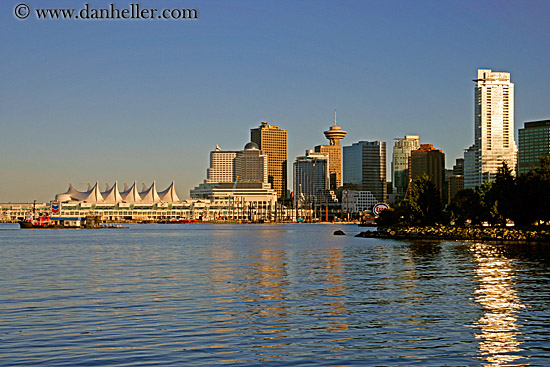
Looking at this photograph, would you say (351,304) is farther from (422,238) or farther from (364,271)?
(422,238)

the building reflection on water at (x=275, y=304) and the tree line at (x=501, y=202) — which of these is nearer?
the building reflection on water at (x=275, y=304)

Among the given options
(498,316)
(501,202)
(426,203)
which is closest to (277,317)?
(498,316)

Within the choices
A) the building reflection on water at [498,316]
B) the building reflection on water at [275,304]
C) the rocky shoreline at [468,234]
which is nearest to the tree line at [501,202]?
the rocky shoreline at [468,234]

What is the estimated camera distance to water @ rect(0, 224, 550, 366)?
1792 cm

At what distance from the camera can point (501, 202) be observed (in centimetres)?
8750

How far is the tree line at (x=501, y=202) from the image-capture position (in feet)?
274

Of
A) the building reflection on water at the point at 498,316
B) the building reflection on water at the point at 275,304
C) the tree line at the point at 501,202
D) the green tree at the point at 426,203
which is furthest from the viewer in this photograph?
the green tree at the point at 426,203

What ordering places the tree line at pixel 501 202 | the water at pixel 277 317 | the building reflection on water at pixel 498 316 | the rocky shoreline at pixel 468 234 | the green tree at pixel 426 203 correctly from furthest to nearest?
the green tree at pixel 426 203 → the tree line at pixel 501 202 → the rocky shoreline at pixel 468 234 → the building reflection on water at pixel 498 316 → the water at pixel 277 317

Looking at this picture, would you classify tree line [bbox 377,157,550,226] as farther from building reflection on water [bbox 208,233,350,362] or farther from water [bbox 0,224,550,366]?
building reflection on water [bbox 208,233,350,362]

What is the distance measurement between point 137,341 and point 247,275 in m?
21.1

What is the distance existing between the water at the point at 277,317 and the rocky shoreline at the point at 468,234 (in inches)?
1395

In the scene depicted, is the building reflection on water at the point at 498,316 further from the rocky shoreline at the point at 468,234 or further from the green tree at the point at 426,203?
the green tree at the point at 426,203

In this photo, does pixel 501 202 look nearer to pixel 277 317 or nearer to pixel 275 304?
pixel 275 304

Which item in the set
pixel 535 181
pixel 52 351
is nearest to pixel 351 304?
pixel 52 351
